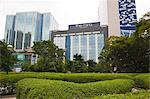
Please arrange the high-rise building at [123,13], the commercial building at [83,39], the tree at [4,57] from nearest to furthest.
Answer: the tree at [4,57]
the high-rise building at [123,13]
the commercial building at [83,39]

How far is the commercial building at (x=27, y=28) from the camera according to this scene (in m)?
86.9

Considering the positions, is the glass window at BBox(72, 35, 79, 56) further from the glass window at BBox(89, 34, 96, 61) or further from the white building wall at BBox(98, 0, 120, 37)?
the white building wall at BBox(98, 0, 120, 37)

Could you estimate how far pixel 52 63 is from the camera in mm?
30719

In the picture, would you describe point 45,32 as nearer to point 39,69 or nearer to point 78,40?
point 78,40

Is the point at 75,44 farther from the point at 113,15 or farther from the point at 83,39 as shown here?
the point at 113,15

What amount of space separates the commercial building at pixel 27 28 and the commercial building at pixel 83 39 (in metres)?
16.1

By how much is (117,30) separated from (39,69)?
34471 mm

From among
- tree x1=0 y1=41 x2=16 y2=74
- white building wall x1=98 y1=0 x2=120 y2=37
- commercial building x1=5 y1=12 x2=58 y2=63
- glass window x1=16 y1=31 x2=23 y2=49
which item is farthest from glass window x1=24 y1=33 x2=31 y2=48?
tree x1=0 y1=41 x2=16 y2=74

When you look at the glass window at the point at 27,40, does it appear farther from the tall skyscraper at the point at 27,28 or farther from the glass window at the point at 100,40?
the glass window at the point at 100,40

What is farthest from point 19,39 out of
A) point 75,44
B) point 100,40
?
point 100,40

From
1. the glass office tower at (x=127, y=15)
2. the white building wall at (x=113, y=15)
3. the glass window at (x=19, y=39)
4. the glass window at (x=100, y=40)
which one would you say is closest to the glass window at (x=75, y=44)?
the glass window at (x=100, y=40)

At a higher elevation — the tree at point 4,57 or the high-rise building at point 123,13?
the high-rise building at point 123,13

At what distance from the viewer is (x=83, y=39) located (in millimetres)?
74250

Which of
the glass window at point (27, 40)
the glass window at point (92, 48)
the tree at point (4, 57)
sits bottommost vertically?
the tree at point (4, 57)
